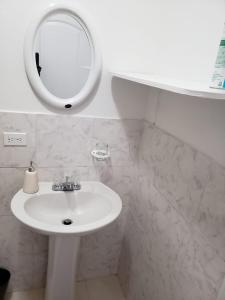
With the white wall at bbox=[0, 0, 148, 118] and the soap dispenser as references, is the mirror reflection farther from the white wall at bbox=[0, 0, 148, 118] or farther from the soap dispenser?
the soap dispenser

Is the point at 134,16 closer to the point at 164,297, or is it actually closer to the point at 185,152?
the point at 185,152

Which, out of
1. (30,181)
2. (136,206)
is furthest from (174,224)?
(30,181)

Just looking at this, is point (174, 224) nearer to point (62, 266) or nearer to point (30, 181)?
point (62, 266)

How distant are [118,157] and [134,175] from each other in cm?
18

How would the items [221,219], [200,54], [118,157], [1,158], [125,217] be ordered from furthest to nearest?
1. [125,217]
2. [118,157]
3. [1,158]
4. [200,54]
5. [221,219]

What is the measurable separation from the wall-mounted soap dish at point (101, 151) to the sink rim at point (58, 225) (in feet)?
0.62

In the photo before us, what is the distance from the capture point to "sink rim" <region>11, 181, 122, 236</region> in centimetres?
104

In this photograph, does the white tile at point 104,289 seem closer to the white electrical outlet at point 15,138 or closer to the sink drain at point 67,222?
the sink drain at point 67,222

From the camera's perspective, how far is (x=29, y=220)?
1.07m

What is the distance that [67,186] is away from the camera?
Answer: 4.57ft

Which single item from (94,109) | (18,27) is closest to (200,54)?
(94,109)

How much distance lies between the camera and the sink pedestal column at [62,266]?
1.27 meters

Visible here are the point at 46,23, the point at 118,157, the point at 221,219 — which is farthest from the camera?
the point at 118,157

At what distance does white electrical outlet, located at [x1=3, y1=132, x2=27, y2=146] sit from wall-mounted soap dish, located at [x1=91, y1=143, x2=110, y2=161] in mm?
396
